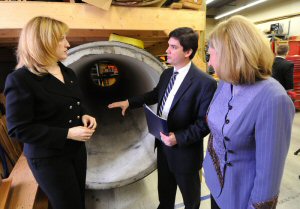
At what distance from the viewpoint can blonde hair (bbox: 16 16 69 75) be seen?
103 centimetres

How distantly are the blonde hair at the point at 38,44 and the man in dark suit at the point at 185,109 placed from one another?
2.36 ft

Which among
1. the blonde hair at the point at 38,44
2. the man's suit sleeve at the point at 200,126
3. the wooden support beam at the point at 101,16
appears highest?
the wooden support beam at the point at 101,16

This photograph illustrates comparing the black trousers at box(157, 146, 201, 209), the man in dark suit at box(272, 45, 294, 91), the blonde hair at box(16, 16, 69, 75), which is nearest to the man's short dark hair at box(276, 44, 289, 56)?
the man in dark suit at box(272, 45, 294, 91)

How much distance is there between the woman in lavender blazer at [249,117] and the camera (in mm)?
826

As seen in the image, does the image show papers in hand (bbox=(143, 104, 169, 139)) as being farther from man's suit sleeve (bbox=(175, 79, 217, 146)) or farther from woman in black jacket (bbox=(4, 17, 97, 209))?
woman in black jacket (bbox=(4, 17, 97, 209))

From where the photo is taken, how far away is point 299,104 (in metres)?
5.29

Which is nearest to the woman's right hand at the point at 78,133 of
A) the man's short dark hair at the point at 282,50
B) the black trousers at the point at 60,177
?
the black trousers at the point at 60,177

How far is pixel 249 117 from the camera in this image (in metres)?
0.87

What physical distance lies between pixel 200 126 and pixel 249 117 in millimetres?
518

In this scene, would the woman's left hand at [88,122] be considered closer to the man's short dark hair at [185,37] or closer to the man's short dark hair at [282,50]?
the man's short dark hair at [185,37]

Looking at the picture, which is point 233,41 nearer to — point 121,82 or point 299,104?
point 121,82

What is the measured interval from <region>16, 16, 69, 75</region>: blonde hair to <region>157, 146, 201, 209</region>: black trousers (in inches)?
41.2

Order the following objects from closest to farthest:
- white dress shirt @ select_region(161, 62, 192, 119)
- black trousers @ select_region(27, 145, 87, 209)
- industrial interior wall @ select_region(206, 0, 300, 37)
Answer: black trousers @ select_region(27, 145, 87, 209) < white dress shirt @ select_region(161, 62, 192, 119) < industrial interior wall @ select_region(206, 0, 300, 37)

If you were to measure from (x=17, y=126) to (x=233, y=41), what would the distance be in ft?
3.52
